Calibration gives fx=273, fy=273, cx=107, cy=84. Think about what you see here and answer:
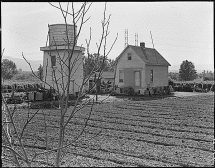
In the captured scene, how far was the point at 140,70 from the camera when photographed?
81.0 ft

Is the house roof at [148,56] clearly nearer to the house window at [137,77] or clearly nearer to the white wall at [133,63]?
the white wall at [133,63]

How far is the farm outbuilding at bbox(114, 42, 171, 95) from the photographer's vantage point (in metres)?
24.6

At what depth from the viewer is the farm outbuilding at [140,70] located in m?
24.6

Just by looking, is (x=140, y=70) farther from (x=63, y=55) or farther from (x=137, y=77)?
(x=63, y=55)

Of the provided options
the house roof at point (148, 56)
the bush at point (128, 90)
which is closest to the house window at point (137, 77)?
the bush at point (128, 90)

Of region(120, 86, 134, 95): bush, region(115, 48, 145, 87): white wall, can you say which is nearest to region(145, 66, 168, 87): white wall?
region(115, 48, 145, 87): white wall

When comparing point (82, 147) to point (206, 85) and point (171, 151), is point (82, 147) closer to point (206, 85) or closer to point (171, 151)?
point (171, 151)

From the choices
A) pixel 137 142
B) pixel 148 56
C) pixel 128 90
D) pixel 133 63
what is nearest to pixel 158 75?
pixel 148 56

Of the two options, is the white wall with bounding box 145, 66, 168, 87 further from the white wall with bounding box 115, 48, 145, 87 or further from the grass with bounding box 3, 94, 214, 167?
the grass with bounding box 3, 94, 214, 167

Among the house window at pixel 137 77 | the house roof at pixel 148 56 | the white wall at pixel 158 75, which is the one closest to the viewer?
the white wall at pixel 158 75

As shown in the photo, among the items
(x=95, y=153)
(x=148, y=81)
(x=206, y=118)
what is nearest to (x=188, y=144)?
(x=95, y=153)

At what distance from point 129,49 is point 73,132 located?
702 inches

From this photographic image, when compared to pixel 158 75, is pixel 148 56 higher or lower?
higher

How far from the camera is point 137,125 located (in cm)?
980
